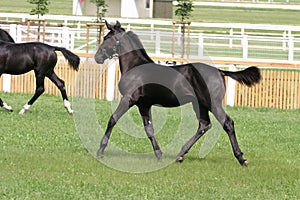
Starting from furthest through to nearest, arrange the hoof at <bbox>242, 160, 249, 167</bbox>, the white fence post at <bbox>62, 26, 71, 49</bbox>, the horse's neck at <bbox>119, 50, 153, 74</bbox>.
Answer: the white fence post at <bbox>62, 26, 71, 49</bbox>, the horse's neck at <bbox>119, 50, 153, 74</bbox>, the hoof at <bbox>242, 160, 249, 167</bbox>

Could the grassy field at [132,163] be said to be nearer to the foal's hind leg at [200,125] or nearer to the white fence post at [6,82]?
the foal's hind leg at [200,125]

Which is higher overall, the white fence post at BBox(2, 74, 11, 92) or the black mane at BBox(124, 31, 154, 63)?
the black mane at BBox(124, 31, 154, 63)

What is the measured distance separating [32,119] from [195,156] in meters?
4.72

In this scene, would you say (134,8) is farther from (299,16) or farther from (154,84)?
(154,84)

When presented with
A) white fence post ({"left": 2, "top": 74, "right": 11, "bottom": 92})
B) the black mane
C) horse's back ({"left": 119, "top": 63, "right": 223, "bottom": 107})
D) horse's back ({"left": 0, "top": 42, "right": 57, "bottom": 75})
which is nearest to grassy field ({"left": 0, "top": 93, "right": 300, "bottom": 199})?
horse's back ({"left": 119, "top": 63, "right": 223, "bottom": 107})

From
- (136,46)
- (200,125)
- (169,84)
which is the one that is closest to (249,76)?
(200,125)

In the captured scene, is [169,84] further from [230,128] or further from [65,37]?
[65,37]

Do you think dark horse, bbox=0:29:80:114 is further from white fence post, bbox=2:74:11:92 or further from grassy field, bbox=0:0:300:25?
grassy field, bbox=0:0:300:25

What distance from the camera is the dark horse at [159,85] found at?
12195mm

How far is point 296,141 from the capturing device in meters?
15.1

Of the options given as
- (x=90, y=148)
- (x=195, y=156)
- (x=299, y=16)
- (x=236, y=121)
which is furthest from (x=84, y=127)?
(x=299, y=16)

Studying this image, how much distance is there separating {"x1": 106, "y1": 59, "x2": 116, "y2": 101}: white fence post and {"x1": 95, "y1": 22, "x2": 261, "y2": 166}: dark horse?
971 centimetres

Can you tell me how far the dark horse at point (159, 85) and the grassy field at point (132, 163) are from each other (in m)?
0.58

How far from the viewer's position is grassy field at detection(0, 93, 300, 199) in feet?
32.4
